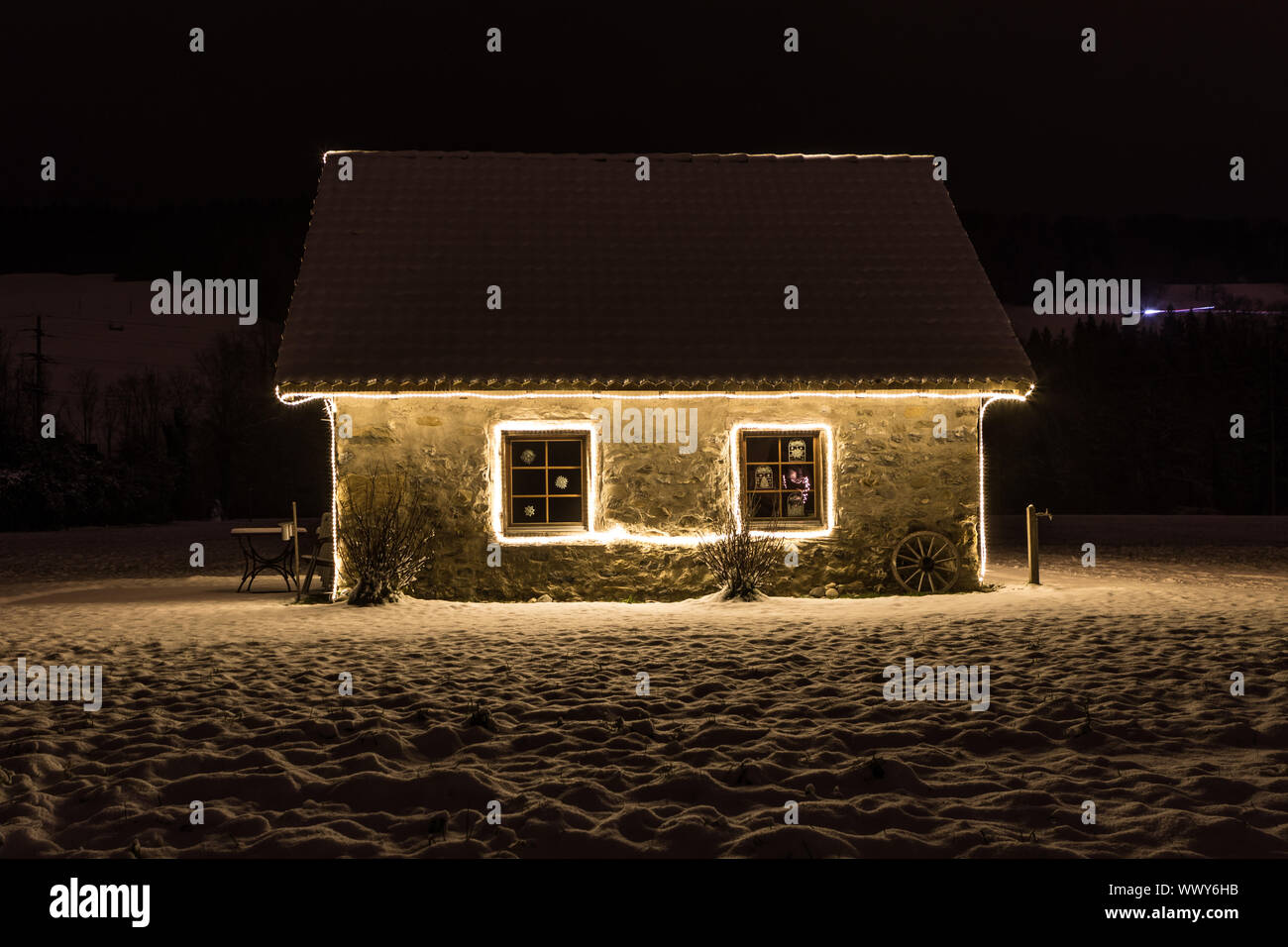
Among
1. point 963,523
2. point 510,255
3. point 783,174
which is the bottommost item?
point 963,523

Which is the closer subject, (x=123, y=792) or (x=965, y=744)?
(x=123, y=792)

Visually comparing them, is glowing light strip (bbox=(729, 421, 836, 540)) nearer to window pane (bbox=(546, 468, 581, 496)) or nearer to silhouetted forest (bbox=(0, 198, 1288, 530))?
window pane (bbox=(546, 468, 581, 496))

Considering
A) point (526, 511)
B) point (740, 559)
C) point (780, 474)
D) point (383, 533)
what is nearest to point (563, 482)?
point (526, 511)

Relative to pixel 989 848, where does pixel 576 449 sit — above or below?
above

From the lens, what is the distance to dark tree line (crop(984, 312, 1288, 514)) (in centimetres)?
3647

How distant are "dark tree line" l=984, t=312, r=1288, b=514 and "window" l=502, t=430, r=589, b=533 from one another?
27.1 m

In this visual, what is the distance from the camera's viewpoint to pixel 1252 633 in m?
8.53

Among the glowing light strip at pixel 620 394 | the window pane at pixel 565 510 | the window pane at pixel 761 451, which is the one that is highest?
the glowing light strip at pixel 620 394

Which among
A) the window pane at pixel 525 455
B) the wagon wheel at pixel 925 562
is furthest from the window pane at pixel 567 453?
the wagon wheel at pixel 925 562

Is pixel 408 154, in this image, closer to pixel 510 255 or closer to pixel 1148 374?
pixel 510 255

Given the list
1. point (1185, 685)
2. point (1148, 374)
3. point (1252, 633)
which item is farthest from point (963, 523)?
point (1148, 374)

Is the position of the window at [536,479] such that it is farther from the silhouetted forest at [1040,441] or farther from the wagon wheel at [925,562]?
the silhouetted forest at [1040,441]

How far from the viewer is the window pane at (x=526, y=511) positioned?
1216 cm

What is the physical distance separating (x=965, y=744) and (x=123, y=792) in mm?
3918
